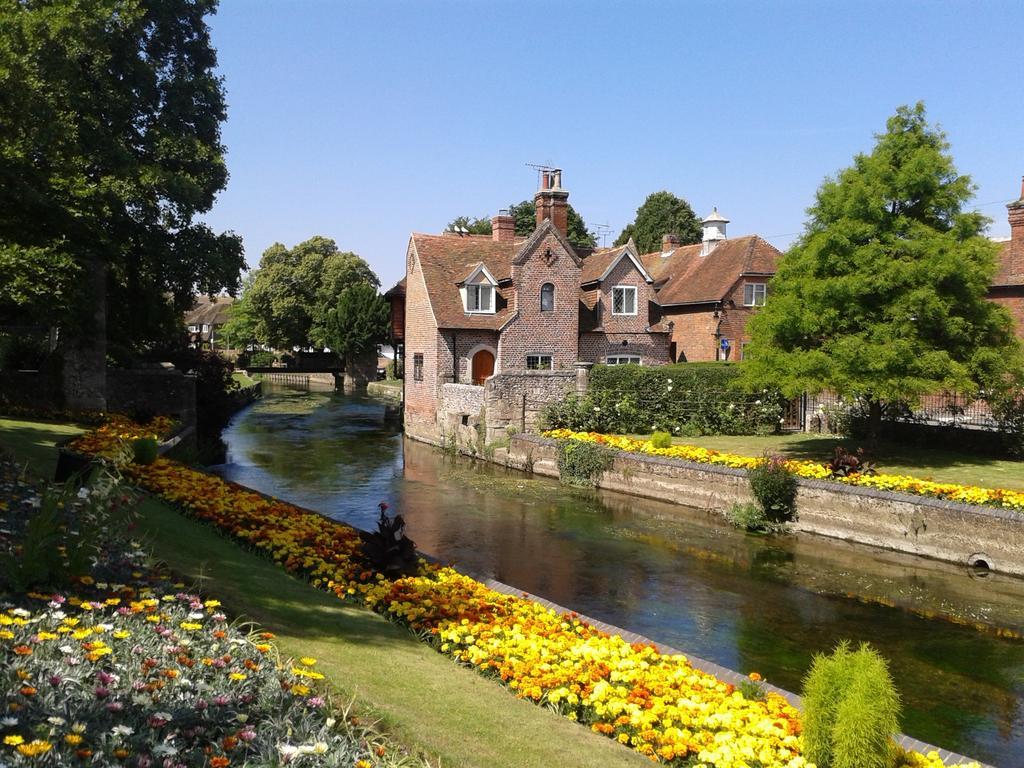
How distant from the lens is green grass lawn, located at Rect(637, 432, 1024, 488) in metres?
20.8

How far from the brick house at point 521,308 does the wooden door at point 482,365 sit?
46 mm

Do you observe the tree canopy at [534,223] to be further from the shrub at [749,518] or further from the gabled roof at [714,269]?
the shrub at [749,518]

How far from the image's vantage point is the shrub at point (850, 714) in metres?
5.86

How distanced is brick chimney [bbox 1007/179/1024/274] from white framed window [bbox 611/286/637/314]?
15.9m

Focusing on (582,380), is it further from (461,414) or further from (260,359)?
(260,359)

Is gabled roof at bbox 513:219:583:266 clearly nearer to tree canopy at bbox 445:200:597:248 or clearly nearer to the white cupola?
the white cupola

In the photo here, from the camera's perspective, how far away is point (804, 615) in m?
13.9

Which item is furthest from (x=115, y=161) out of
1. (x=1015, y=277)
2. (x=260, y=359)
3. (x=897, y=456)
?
(x=260, y=359)

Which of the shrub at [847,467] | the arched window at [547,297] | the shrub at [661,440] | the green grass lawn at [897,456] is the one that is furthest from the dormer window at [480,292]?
the shrub at [847,467]

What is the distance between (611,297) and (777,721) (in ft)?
111

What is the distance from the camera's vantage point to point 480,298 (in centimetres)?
3797

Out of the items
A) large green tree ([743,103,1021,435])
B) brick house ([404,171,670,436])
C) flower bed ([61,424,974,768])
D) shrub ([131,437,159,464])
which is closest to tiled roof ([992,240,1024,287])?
large green tree ([743,103,1021,435])

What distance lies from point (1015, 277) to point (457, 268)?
23.6m

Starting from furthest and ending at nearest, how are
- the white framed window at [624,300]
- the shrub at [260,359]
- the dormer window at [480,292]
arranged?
the shrub at [260,359] < the white framed window at [624,300] < the dormer window at [480,292]
